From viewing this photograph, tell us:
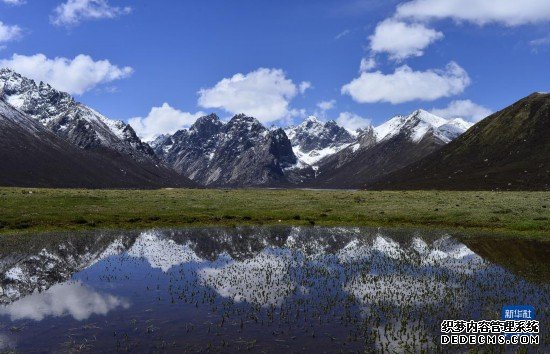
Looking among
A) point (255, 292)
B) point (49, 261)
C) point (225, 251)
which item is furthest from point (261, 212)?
point (255, 292)

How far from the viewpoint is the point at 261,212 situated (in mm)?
79438

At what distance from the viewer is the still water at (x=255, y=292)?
21.5 meters

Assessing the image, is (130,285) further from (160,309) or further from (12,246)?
(12,246)

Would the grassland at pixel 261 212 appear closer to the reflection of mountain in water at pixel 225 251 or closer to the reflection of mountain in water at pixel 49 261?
the reflection of mountain in water at pixel 225 251

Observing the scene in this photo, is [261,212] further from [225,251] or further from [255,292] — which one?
[255,292]

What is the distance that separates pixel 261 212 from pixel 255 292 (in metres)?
49.5

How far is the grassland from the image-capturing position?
207 ft

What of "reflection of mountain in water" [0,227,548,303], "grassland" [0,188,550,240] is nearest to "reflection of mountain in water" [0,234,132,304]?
"reflection of mountain in water" [0,227,548,303]

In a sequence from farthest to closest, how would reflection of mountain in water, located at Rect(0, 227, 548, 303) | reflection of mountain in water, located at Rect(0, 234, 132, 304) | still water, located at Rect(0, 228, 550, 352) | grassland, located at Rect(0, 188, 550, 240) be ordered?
A: grassland, located at Rect(0, 188, 550, 240)
reflection of mountain in water, located at Rect(0, 227, 548, 303)
reflection of mountain in water, located at Rect(0, 234, 132, 304)
still water, located at Rect(0, 228, 550, 352)

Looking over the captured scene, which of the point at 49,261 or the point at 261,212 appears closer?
the point at 49,261

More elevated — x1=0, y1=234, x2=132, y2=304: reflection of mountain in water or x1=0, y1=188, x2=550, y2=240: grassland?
x1=0, y1=188, x2=550, y2=240: grassland

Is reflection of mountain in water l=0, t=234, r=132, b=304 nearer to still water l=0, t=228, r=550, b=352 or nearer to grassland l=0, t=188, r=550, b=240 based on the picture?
still water l=0, t=228, r=550, b=352

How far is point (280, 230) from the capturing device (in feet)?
211

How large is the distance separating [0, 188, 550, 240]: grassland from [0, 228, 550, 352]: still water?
12134 mm
